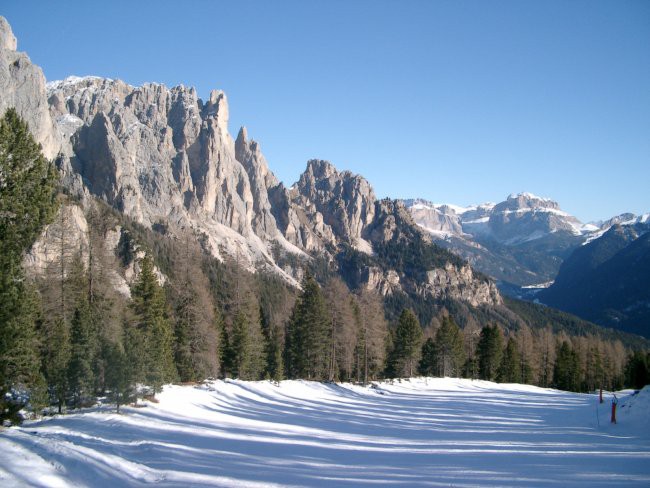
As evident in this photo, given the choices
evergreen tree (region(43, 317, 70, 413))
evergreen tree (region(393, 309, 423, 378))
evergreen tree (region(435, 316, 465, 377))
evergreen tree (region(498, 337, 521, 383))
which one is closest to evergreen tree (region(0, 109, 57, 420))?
evergreen tree (region(43, 317, 70, 413))

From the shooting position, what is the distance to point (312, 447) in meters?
15.2

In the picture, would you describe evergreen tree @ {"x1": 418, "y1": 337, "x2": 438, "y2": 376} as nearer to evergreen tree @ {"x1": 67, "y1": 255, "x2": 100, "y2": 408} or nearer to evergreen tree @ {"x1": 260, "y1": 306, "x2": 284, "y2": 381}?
evergreen tree @ {"x1": 260, "y1": 306, "x2": 284, "y2": 381}

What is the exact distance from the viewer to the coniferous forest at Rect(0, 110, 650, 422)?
14.5m

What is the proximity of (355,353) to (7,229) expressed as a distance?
45.2 m

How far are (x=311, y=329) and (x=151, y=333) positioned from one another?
893 inches

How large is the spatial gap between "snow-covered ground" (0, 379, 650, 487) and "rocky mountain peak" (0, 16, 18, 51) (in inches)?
5194

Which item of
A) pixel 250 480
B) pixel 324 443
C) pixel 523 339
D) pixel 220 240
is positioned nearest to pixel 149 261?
pixel 324 443

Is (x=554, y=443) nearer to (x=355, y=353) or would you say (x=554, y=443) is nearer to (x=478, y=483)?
(x=478, y=483)

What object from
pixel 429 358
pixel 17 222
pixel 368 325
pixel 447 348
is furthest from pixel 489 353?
pixel 17 222

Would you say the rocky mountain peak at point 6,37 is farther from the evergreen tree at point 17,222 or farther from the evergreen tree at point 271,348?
the evergreen tree at point 17,222

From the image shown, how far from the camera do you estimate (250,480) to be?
11047mm

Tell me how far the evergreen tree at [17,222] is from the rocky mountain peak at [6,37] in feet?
433

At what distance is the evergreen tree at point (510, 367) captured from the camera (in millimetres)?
69375

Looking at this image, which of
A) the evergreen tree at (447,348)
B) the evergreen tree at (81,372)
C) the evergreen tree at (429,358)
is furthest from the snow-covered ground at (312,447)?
the evergreen tree at (429,358)
